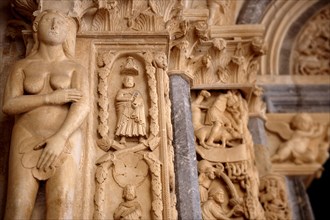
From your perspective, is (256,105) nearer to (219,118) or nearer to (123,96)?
(219,118)

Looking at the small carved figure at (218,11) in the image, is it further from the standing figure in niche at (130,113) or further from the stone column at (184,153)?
the standing figure in niche at (130,113)

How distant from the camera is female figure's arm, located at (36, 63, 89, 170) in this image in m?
2.68

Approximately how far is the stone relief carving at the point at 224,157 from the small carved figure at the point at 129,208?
0.96 m

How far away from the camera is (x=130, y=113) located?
10.3 feet

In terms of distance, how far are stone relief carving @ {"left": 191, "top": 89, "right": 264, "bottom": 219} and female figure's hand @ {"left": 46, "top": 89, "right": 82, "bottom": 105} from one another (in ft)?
4.56

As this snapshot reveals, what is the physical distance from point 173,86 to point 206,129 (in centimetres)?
51

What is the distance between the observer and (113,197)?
2.87 meters

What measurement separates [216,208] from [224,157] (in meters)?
0.48

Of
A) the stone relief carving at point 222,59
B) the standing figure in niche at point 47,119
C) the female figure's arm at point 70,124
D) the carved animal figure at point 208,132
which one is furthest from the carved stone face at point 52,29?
the carved animal figure at point 208,132

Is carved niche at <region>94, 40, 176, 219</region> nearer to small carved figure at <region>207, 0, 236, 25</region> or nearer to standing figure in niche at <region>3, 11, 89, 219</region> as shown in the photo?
standing figure in niche at <region>3, 11, 89, 219</region>

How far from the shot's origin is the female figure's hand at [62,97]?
2.88 meters

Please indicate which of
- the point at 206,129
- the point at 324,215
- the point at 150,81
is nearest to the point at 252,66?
the point at 206,129

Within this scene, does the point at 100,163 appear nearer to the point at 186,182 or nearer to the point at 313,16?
the point at 186,182

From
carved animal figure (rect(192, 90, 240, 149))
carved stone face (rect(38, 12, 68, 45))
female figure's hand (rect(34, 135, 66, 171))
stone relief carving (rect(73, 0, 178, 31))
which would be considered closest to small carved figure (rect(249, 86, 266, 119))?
carved animal figure (rect(192, 90, 240, 149))
